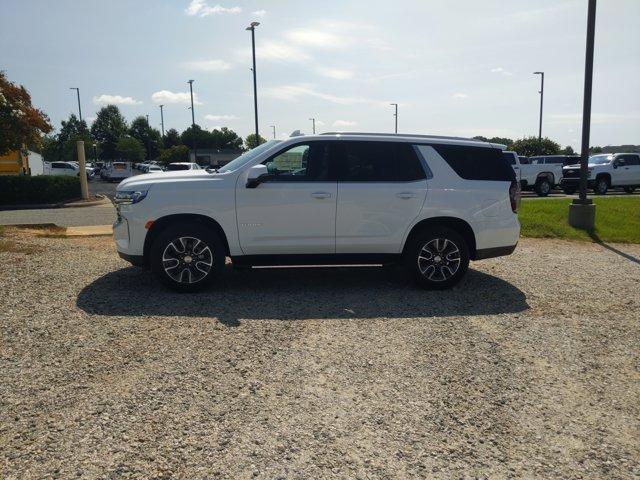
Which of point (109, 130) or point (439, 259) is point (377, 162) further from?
point (109, 130)

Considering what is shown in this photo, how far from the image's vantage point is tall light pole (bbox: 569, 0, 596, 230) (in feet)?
40.3

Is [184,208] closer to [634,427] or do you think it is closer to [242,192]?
[242,192]

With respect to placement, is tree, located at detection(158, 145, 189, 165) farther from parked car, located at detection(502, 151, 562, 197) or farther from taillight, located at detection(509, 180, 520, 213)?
taillight, located at detection(509, 180, 520, 213)

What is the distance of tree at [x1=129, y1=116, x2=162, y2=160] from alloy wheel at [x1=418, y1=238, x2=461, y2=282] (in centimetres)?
10472

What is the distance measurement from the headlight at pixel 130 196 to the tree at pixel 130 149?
86945 millimetres

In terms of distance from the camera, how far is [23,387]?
3.93m

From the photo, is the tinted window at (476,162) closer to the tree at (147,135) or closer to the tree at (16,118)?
the tree at (16,118)

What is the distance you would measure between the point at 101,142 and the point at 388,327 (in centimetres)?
10594

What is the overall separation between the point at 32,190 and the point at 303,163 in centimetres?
1834

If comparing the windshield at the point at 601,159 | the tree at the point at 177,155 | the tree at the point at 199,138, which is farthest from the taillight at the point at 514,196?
the tree at the point at 199,138

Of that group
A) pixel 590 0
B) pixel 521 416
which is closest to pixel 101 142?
pixel 590 0

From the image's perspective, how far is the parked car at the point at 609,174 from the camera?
25.2 metres

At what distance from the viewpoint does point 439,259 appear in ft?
23.0

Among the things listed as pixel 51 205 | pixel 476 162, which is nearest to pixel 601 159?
pixel 476 162
